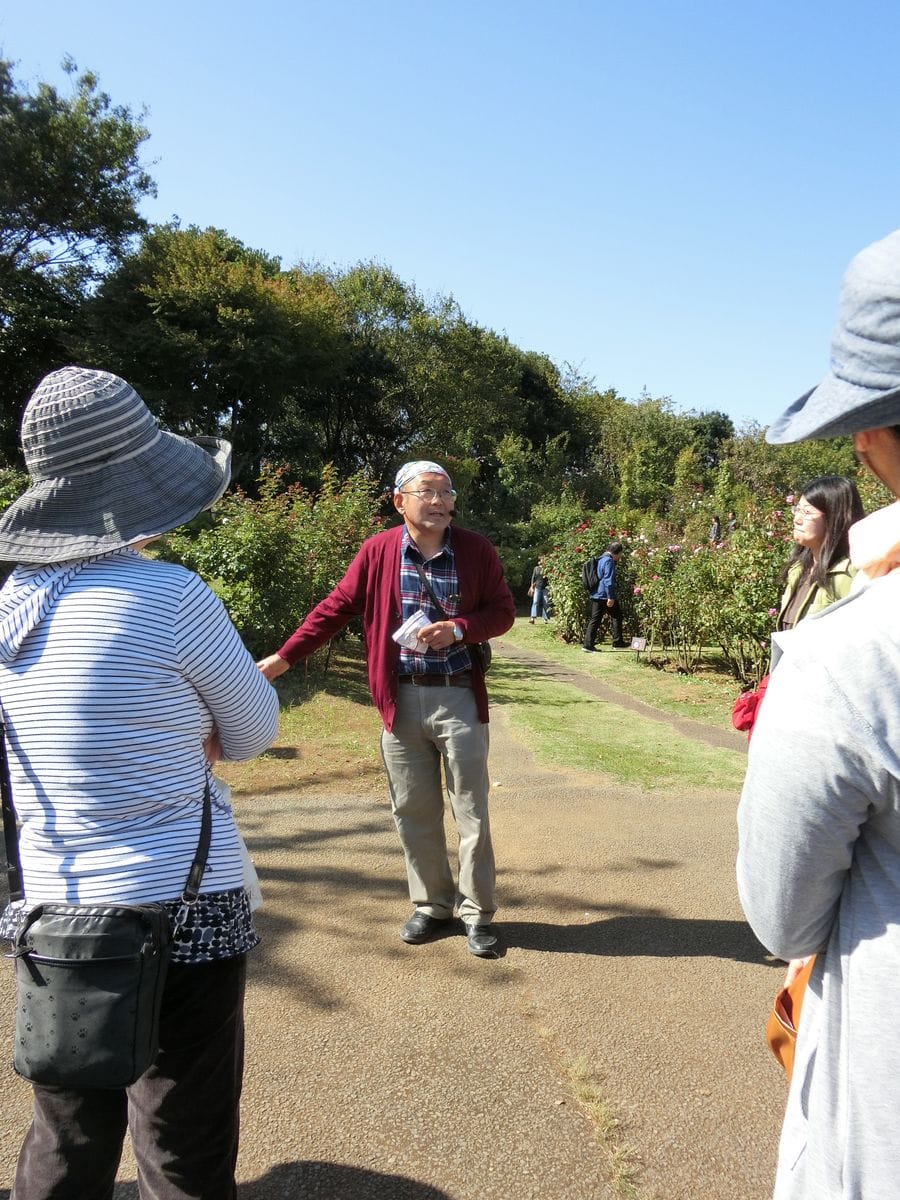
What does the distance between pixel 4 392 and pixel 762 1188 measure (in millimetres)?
29877

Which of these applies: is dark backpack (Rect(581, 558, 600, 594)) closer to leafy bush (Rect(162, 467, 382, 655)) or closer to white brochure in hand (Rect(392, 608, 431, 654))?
leafy bush (Rect(162, 467, 382, 655))

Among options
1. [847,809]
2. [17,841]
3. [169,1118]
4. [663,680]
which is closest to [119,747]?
[17,841]

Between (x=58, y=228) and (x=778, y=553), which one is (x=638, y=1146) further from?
(x=58, y=228)

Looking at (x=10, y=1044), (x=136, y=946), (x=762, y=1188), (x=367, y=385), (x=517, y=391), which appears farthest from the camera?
(x=517, y=391)

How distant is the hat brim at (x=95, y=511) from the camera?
1.68 meters

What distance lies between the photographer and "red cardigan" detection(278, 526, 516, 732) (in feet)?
11.6

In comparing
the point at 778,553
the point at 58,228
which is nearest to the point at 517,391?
the point at 58,228

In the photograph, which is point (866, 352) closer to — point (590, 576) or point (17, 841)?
point (17, 841)

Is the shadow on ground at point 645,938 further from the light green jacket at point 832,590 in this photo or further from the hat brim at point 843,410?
the hat brim at point 843,410

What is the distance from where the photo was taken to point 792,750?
1024mm

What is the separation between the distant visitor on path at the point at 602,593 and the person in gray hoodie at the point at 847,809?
12252 millimetres

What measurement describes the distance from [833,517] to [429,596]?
1955 millimetres

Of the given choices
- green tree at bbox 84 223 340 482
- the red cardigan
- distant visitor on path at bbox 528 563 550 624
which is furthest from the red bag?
green tree at bbox 84 223 340 482

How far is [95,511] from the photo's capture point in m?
1.72
